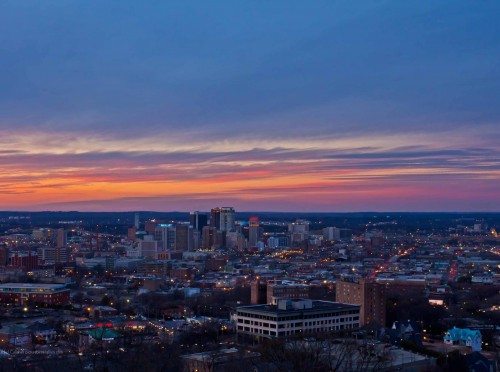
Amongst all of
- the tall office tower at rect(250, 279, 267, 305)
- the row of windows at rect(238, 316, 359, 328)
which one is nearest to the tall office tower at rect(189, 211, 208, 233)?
the tall office tower at rect(250, 279, 267, 305)

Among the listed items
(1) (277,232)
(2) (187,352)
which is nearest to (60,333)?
(2) (187,352)

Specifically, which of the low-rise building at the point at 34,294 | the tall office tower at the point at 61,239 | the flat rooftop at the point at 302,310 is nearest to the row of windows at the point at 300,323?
the flat rooftop at the point at 302,310

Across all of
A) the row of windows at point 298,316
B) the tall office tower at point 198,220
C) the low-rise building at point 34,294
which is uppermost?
the tall office tower at point 198,220

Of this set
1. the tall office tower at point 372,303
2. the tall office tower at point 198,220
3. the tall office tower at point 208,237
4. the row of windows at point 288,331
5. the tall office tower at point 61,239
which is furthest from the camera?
the tall office tower at point 198,220

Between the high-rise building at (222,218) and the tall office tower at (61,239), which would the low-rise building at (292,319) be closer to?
the tall office tower at (61,239)

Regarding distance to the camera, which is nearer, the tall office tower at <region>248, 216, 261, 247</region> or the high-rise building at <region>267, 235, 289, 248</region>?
the high-rise building at <region>267, 235, 289, 248</region>

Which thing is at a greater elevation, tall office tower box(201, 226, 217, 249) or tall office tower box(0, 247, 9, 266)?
tall office tower box(201, 226, 217, 249)

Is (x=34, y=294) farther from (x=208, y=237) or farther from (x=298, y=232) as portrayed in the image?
(x=298, y=232)

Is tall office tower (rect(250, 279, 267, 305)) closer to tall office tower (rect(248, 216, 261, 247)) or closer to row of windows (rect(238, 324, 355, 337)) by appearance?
row of windows (rect(238, 324, 355, 337))

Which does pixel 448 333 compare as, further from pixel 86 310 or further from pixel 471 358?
pixel 86 310
